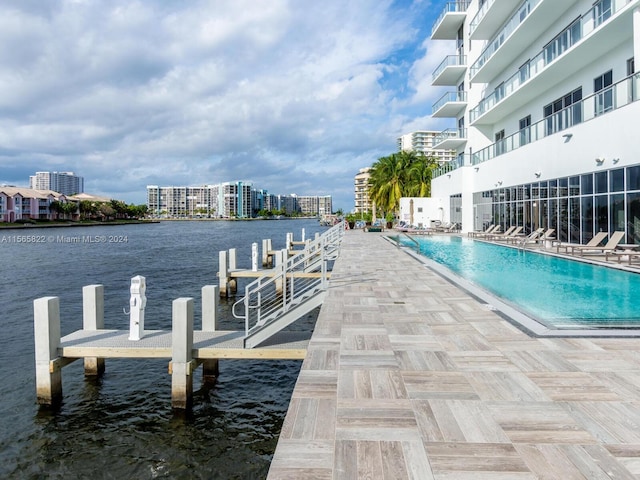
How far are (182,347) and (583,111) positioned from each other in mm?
17785

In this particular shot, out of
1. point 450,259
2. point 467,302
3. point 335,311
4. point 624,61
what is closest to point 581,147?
point 624,61

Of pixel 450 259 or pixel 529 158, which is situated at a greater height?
pixel 529 158

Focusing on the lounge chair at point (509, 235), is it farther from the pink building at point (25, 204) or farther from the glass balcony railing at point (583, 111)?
the pink building at point (25, 204)

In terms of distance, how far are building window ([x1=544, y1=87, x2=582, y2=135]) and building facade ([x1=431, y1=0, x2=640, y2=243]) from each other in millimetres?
66

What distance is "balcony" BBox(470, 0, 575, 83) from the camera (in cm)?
2212

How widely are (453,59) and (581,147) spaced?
20833 mm

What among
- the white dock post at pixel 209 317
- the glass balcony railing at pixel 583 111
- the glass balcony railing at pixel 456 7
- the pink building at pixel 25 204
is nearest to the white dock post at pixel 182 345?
the white dock post at pixel 209 317

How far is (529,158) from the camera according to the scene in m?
23.4

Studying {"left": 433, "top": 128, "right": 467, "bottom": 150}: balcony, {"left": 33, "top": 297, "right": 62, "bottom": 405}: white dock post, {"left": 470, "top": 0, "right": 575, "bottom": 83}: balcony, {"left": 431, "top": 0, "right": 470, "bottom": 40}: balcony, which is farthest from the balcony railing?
{"left": 33, "top": 297, "right": 62, "bottom": 405}: white dock post

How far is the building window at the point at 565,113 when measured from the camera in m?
18.7

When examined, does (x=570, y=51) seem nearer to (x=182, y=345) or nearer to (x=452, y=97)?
(x=452, y=97)

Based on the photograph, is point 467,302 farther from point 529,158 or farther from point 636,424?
point 529,158

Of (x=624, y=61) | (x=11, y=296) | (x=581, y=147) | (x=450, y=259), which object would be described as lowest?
(x=11, y=296)

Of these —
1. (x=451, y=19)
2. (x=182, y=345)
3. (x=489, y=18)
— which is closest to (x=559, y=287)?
(x=182, y=345)
